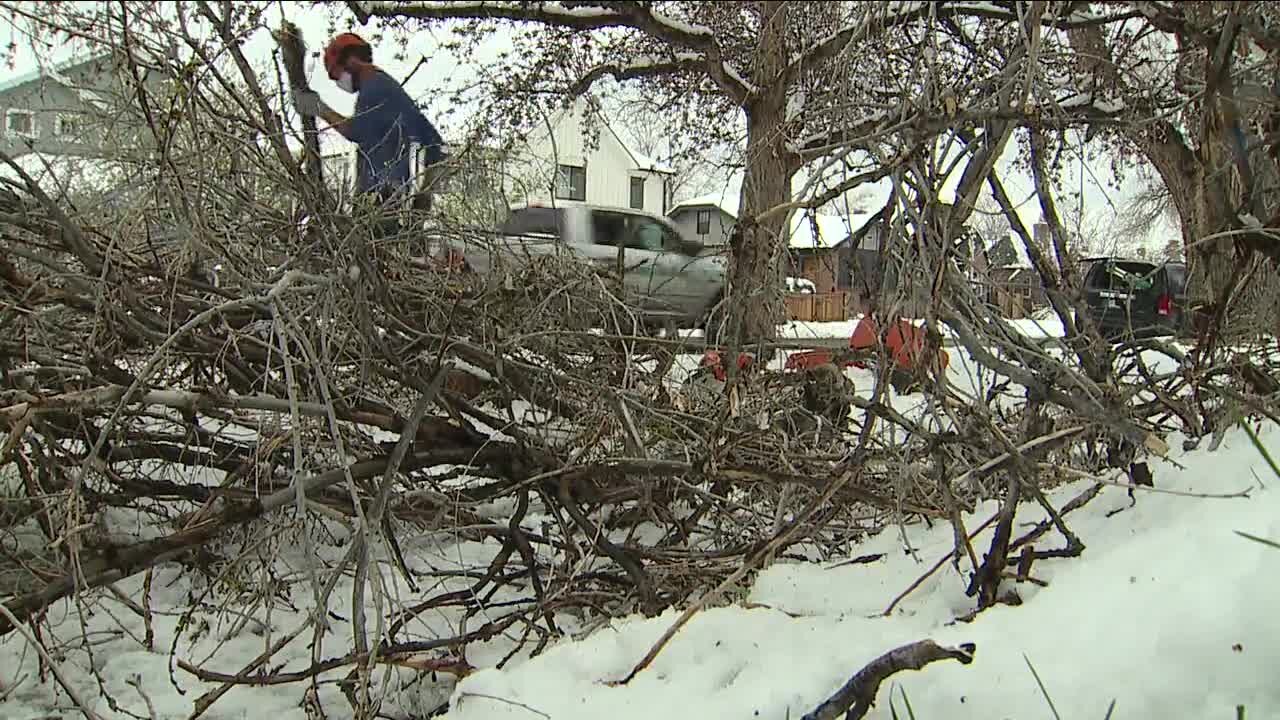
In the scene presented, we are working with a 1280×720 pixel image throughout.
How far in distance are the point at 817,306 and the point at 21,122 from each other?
3.20 meters

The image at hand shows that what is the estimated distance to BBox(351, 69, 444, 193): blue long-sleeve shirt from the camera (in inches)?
116

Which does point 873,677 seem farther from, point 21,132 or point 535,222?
point 21,132

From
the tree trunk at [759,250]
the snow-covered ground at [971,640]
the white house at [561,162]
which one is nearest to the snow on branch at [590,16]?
the white house at [561,162]

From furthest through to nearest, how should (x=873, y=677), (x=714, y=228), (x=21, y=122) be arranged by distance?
(x=714, y=228) → (x=21, y=122) → (x=873, y=677)

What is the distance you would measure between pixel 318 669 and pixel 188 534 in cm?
67

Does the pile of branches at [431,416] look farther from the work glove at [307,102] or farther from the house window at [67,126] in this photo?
the house window at [67,126]


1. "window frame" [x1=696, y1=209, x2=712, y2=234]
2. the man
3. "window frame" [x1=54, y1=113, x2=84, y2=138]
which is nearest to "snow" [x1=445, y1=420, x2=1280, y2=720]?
the man

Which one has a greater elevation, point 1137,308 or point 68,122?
point 68,122

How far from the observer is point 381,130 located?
11.1 ft

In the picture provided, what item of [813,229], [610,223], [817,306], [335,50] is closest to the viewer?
[813,229]

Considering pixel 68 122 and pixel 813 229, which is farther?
pixel 68 122

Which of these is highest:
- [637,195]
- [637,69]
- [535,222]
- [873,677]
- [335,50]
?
[637,195]

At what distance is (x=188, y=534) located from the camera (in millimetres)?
2465

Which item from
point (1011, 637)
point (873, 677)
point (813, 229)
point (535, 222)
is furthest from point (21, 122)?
point (1011, 637)
